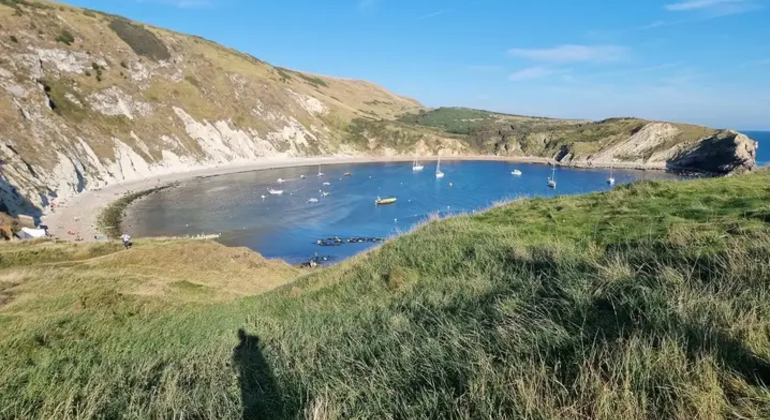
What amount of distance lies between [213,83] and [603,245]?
5391 inches

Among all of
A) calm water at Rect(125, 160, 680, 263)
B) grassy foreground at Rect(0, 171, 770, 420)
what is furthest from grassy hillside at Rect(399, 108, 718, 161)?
grassy foreground at Rect(0, 171, 770, 420)

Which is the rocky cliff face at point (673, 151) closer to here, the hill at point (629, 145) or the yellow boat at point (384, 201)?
the hill at point (629, 145)

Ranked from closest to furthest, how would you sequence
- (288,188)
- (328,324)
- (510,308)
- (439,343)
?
(439,343) < (510,308) < (328,324) < (288,188)

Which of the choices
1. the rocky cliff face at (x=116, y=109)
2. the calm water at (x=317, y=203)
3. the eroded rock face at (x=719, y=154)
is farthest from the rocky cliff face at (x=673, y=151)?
the rocky cliff face at (x=116, y=109)

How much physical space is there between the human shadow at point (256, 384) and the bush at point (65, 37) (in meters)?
116

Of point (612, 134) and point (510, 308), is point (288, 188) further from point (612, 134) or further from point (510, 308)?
point (612, 134)

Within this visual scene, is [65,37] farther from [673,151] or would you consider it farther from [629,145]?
[673,151]

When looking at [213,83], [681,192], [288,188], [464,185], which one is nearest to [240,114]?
[213,83]

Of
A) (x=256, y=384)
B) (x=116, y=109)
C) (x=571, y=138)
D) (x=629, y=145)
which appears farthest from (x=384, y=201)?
(x=571, y=138)

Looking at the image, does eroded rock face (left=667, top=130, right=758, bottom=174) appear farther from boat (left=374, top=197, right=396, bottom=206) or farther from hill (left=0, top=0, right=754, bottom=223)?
boat (left=374, top=197, right=396, bottom=206)

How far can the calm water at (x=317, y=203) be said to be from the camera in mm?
54469

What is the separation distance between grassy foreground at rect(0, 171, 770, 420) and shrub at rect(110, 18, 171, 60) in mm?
125375

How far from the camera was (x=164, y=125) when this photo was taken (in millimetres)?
100062

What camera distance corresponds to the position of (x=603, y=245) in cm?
892
